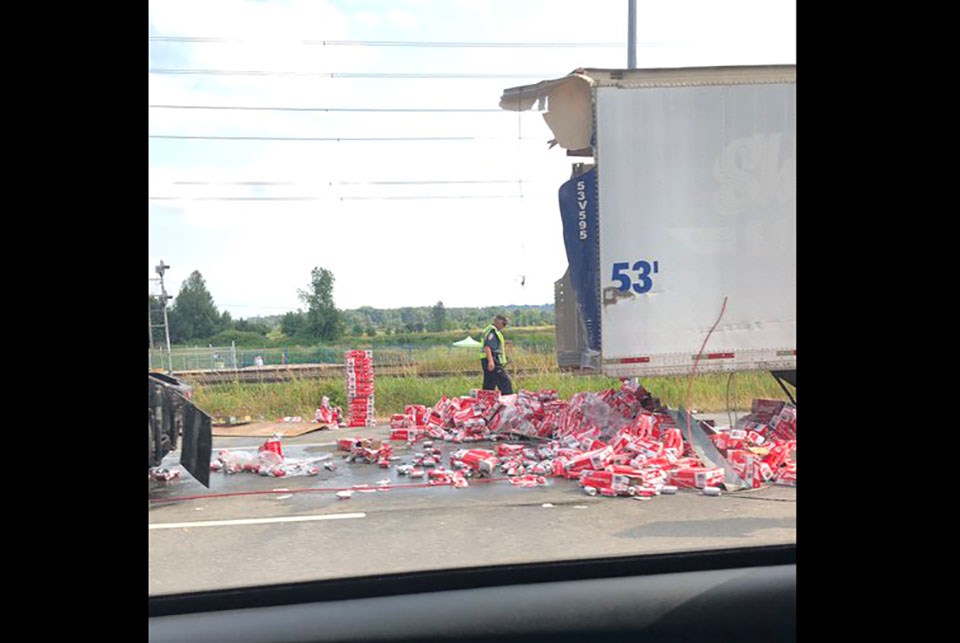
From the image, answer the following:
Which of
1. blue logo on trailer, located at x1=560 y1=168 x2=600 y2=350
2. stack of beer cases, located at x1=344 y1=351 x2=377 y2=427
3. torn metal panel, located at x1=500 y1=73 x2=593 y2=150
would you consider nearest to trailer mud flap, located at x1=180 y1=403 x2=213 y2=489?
blue logo on trailer, located at x1=560 y1=168 x2=600 y2=350

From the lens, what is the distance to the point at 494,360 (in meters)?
12.4

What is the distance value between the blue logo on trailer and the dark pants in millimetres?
4262

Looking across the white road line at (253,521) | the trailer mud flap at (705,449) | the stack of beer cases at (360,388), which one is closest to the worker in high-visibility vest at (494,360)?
the stack of beer cases at (360,388)

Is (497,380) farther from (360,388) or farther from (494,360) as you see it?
(360,388)

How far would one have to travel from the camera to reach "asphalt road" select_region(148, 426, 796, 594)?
3406 mm

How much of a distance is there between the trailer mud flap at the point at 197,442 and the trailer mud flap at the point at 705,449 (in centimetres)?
433

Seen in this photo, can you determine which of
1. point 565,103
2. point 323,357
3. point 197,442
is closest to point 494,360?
point 565,103

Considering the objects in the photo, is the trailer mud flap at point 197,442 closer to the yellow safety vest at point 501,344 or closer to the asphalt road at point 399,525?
the asphalt road at point 399,525

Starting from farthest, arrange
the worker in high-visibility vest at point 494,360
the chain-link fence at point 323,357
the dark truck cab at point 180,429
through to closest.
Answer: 1. the chain-link fence at point 323,357
2. the worker in high-visibility vest at point 494,360
3. the dark truck cab at point 180,429

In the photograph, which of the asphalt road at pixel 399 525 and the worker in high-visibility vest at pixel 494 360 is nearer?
the asphalt road at pixel 399 525

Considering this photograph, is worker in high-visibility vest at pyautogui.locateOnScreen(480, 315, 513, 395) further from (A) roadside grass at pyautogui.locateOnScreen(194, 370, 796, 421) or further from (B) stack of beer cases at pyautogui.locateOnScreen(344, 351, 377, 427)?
(B) stack of beer cases at pyautogui.locateOnScreen(344, 351, 377, 427)

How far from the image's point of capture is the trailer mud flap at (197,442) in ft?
16.0
